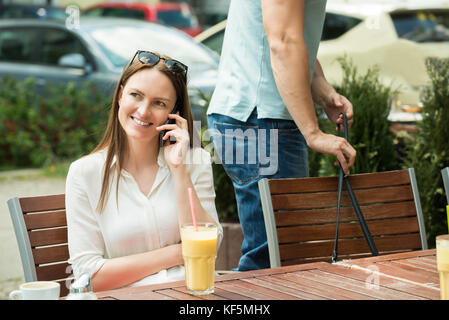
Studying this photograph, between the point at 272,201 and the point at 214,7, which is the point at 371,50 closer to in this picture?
the point at 272,201

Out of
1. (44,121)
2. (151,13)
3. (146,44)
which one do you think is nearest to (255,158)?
(146,44)

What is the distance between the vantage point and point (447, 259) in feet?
5.41

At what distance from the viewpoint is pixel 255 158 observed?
95.4 inches

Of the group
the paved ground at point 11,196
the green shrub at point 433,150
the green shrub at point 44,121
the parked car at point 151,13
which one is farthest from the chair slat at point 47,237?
the parked car at point 151,13

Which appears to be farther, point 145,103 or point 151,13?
point 151,13

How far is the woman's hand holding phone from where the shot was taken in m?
2.19

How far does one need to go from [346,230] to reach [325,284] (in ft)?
2.25

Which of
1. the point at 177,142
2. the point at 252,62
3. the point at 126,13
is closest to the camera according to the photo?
the point at 177,142

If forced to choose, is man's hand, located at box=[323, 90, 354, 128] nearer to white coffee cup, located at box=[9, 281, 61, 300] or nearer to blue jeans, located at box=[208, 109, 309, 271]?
blue jeans, located at box=[208, 109, 309, 271]

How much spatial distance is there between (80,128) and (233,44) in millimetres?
5403

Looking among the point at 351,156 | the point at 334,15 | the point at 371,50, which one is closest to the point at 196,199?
the point at 351,156

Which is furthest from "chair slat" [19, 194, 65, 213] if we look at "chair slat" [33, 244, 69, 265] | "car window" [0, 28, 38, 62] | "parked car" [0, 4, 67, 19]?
"parked car" [0, 4, 67, 19]

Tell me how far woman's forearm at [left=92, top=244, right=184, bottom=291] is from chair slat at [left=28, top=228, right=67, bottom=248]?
0.18 m

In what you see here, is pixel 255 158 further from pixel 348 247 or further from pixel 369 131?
pixel 369 131
